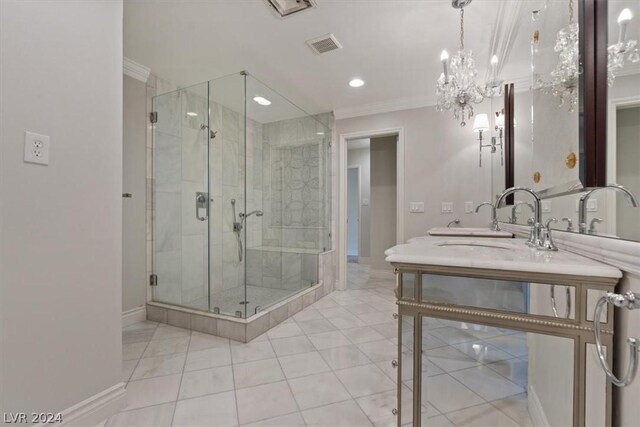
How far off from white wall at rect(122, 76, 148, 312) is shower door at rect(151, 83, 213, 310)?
0.37ft

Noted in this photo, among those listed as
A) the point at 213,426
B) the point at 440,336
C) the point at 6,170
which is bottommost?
the point at 213,426

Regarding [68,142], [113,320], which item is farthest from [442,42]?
[113,320]

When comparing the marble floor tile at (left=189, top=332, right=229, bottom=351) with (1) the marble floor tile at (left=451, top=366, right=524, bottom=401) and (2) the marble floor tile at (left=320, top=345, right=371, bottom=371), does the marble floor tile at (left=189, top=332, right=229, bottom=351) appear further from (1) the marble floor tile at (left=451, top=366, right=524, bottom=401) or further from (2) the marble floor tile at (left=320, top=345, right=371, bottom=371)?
(1) the marble floor tile at (left=451, top=366, right=524, bottom=401)

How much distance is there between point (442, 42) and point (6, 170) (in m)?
2.73

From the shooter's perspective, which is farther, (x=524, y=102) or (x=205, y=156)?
(x=205, y=156)

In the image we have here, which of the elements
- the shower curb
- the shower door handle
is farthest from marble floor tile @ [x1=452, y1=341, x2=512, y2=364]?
the shower door handle

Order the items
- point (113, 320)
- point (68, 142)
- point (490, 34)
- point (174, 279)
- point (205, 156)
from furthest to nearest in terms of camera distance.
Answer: point (205, 156)
point (174, 279)
point (490, 34)
point (113, 320)
point (68, 142)

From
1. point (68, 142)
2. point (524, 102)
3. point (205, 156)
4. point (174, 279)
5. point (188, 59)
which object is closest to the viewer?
point (68, 142)

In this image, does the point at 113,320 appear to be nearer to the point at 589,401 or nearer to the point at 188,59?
the point at 589,401

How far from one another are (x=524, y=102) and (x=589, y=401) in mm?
1827

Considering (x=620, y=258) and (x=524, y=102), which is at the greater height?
(x=524, y=102)

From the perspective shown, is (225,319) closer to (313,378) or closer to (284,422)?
(313,378)

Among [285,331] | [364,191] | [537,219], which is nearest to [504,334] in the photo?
[537,219]

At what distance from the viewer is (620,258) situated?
633mm
